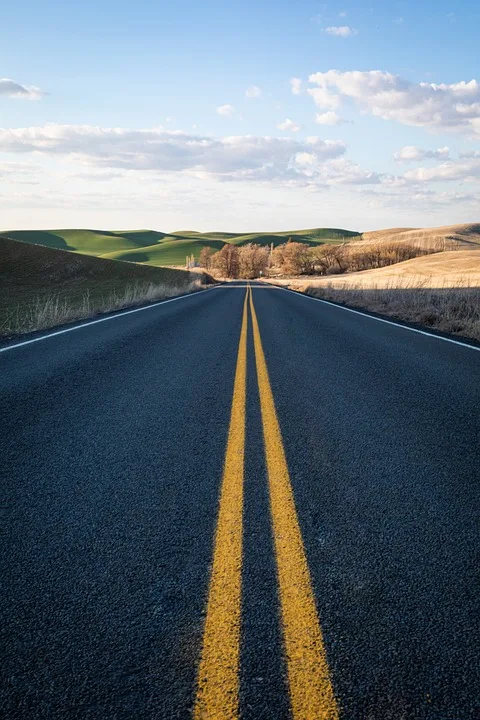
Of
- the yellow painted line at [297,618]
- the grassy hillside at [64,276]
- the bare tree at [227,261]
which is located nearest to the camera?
the yellow painted line at [297,618]

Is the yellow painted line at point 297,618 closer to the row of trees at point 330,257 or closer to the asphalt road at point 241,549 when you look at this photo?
the asphalt road at point 241,549

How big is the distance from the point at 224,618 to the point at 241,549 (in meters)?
0.44

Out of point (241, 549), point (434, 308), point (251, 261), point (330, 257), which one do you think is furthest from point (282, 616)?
point (251, 261)

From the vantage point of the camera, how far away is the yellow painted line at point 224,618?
139 centimetres

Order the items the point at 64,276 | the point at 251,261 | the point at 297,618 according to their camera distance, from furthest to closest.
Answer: the point at 251,261 → the point at 64,276 → the point at 297,618

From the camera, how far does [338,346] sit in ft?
27.4

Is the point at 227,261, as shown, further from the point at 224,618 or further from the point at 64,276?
the point at 224,618

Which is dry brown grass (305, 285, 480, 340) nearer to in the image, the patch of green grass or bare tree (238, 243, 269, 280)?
bare tree (238, 243, 269, 280)

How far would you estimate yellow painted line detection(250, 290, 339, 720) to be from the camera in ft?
4.54

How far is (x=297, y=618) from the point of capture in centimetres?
172

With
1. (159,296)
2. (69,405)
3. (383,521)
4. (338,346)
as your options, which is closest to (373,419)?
(383,521)

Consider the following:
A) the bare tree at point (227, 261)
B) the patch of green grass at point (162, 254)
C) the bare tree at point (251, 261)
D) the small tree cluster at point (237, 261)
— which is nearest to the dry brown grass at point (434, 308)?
the bare tree at point (227, 261)

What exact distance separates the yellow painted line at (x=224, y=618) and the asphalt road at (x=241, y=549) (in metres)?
0.02

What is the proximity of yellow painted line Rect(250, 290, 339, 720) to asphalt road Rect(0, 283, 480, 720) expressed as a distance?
0.04 feet
